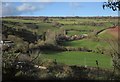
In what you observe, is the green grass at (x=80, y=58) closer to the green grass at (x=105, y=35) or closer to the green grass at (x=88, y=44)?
the green grass at (x=88, y=44)

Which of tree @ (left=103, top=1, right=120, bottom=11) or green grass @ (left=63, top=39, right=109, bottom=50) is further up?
tree @ (left=103, top=1, right=120, bottom=11)

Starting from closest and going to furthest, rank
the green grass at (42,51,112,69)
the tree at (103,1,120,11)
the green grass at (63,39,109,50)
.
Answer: the tree at (103,1,120,11) → the green grass at (42,51,112,69) → the green grass at (63,39,109,50)

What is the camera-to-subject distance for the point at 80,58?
24.0 ft

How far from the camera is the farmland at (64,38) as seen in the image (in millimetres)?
7238

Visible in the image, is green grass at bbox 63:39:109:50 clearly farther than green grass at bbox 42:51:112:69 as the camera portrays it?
Yes

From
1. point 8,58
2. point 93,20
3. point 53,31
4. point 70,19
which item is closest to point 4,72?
point 8,58

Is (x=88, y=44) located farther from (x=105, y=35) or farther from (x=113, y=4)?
(x=113, y=4)

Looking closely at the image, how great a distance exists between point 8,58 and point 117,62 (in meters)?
2.66

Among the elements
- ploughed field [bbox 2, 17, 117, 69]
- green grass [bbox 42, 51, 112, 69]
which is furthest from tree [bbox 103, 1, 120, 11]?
green grass [bbox 42, 51, 112, 69]

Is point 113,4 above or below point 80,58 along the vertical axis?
above

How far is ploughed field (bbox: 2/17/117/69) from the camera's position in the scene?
725 cm

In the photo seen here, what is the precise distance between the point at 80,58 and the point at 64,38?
0.66m

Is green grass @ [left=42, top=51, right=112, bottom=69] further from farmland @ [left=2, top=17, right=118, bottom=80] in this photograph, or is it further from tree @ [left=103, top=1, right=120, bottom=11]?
tree @ [left=103, top=1, right=120, bottom=11]

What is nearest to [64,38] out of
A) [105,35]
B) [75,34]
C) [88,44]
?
[75,34]
